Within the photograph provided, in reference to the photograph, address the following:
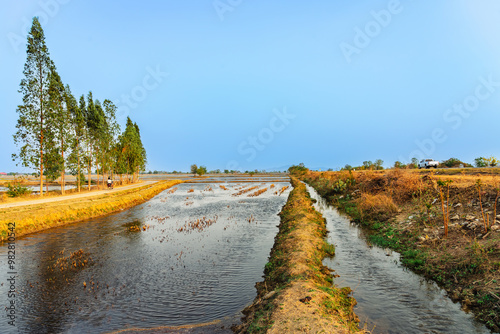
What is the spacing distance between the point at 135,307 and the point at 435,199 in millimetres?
17086

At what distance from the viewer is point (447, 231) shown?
38.7 feet

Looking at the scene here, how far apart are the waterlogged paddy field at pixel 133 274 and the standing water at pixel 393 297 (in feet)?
11.7

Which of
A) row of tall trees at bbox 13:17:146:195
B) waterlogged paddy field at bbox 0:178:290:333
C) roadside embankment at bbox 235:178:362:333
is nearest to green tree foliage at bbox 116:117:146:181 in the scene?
row of tall trees at bbox 13:17:146:195

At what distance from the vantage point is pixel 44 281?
9.98m

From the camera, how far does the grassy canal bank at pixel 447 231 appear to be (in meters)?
7.92

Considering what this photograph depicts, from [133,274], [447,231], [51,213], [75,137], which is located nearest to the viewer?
[133,274]

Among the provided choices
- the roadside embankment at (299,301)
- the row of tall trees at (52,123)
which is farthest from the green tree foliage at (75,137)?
the roadside embankment at (299,301)

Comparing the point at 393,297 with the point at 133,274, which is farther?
the point at 133,274

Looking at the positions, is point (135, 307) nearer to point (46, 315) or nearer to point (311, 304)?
point (46, 315)

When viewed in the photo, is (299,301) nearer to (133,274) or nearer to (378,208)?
(133,274)

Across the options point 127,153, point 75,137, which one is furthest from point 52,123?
point 127,153

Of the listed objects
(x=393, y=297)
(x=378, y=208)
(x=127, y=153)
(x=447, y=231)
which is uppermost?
(x=127, y=153)

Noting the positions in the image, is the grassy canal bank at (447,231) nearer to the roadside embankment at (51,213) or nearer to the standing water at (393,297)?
the standing water at (393,297)

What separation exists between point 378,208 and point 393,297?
11.8 metres
